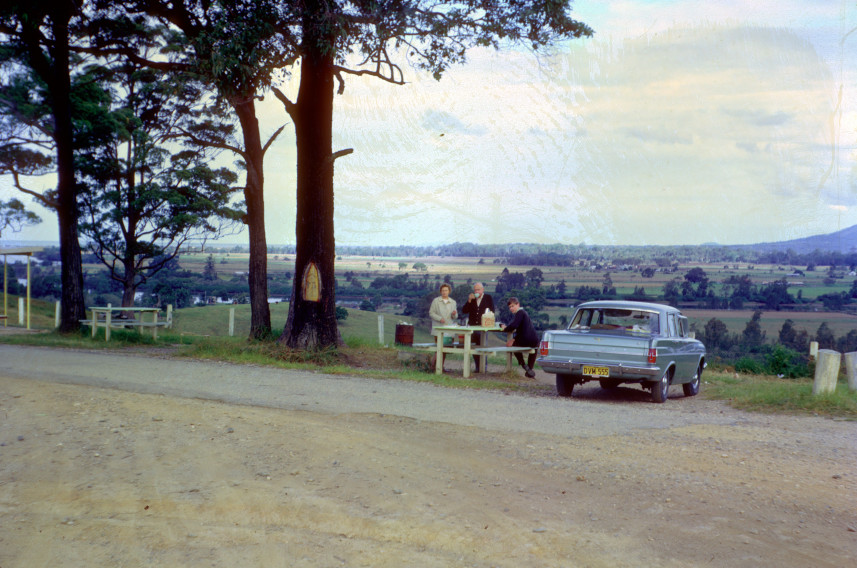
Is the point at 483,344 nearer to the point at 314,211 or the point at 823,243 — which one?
the point at 314,211

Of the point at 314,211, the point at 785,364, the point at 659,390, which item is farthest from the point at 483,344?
the point at 785,364

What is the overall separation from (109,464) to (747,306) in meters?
57.6

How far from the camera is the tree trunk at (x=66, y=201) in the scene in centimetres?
2191

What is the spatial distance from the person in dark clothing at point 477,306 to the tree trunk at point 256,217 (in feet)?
23.6

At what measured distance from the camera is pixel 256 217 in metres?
20.9

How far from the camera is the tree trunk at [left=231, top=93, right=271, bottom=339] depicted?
813 inches

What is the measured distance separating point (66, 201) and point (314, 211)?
1037 cm

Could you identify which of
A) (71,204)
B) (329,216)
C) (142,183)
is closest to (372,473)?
(329,216)

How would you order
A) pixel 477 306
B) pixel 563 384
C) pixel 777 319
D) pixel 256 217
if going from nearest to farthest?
pixel 563 384 → pixel 477 306 → pixel 256 217 → pixel 777 319

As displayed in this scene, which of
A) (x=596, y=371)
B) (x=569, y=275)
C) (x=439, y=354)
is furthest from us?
(x=569, y=275)

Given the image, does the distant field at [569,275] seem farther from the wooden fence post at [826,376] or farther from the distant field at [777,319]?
the wooden fence post at [826,376]

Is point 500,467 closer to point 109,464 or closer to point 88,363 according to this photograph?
point 109,464

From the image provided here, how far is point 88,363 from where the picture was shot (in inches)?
554

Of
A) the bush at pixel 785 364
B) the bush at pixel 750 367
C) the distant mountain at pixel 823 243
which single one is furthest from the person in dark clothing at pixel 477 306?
the distant mountain at pixel 823 243
